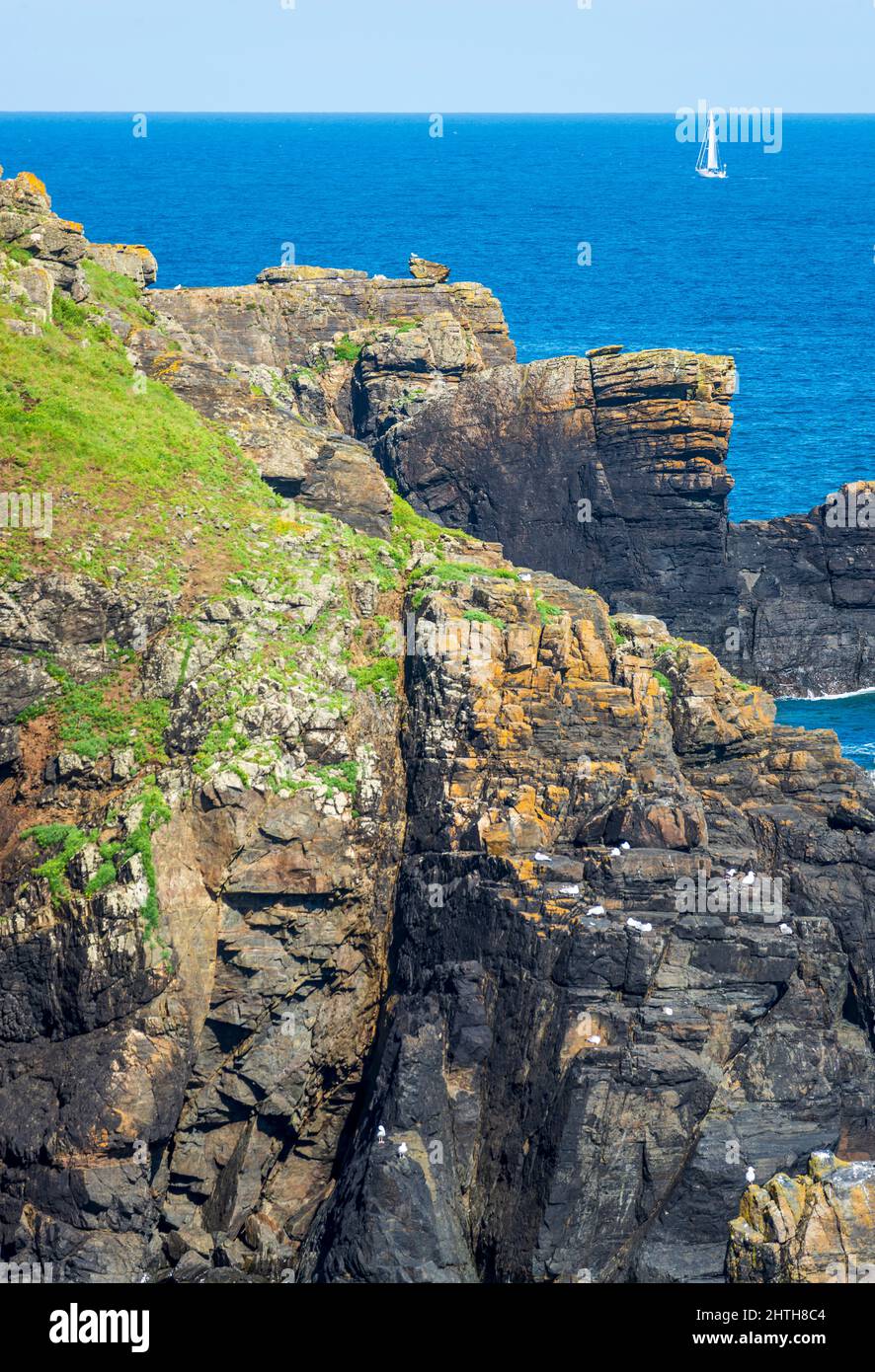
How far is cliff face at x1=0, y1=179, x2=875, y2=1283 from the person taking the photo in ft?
132

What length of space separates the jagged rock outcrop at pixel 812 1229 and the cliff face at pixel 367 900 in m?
6.65

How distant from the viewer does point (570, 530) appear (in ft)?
223

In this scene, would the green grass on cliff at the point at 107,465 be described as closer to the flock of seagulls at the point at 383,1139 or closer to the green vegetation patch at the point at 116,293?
the green vegetation patch at the point at 116,293

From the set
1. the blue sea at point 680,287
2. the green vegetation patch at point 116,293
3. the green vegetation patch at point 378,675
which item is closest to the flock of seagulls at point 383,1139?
the green vegetation patch at point 378,675

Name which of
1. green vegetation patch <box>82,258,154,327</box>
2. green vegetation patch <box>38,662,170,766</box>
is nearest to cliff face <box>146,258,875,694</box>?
green vegetation patch <box>82,258,154,327</box>

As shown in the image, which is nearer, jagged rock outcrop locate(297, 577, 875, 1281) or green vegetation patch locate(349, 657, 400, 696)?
jagged rock outcrop locate(297, 577, 875, 1281)

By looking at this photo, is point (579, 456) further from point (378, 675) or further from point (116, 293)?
point (378, 675)

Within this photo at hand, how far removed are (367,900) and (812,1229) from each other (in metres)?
16.1

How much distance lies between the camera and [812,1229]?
32250 mm

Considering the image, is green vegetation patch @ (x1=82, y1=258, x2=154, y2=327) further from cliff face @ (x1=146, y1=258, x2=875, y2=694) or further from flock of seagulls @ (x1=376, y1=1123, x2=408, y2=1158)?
flock of seagulls @ (x1=376, y1=1123, x2=408, y2=1158)

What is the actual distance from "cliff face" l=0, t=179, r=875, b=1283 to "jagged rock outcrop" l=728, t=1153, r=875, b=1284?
6.65m

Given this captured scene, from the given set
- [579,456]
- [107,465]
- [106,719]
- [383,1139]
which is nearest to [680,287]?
[579,456]
